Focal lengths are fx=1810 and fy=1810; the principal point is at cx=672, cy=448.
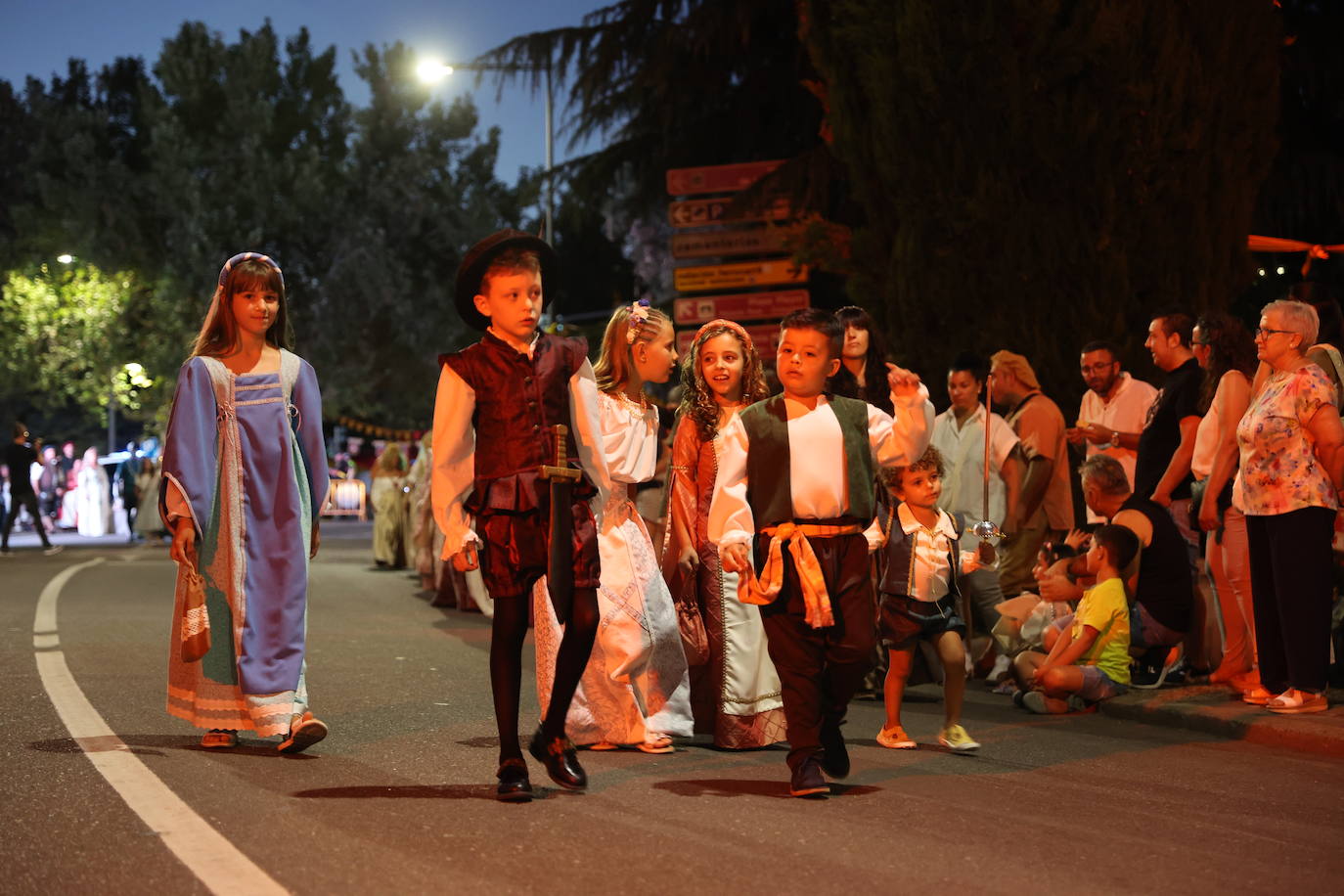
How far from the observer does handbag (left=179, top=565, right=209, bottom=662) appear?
7.18 meters

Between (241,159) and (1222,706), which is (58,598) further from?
(241,159)

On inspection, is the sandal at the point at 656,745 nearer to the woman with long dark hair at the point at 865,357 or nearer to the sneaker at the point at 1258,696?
the woman with long dark hair at the point at 865,357

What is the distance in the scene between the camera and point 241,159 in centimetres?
4534

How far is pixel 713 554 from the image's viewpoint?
8.25m

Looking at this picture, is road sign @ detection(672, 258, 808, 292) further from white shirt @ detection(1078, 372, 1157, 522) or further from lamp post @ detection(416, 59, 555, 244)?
white shirt @ detection(1078, 372, 1157, 522)

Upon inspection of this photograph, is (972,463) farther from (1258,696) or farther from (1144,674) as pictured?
(1258,696)

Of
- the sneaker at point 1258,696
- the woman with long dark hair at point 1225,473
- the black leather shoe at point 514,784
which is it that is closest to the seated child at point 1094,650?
the woman with long dark hair at point 1225,473

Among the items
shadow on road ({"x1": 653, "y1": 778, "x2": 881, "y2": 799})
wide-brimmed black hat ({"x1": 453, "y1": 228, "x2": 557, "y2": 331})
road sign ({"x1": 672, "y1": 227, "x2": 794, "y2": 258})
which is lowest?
shadow on road ({"x1": 653, "y1": 778, "x2": 881, "y2": 799})

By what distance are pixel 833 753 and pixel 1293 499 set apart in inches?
135

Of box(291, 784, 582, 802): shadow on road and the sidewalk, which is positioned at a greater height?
box(291, 784, 582, 802): shadow on road

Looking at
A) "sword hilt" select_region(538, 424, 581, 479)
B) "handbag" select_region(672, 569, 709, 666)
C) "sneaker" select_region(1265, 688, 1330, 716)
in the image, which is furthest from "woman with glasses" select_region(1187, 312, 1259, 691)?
"sword hilt" select_region(538, 424, 581, 479)

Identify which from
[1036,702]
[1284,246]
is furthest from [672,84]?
[1036,702]

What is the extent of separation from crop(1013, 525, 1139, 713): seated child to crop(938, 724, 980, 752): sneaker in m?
1.69

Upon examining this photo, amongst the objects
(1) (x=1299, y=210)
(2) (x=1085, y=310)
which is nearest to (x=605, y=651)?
(2) (x=1085, y=310)
